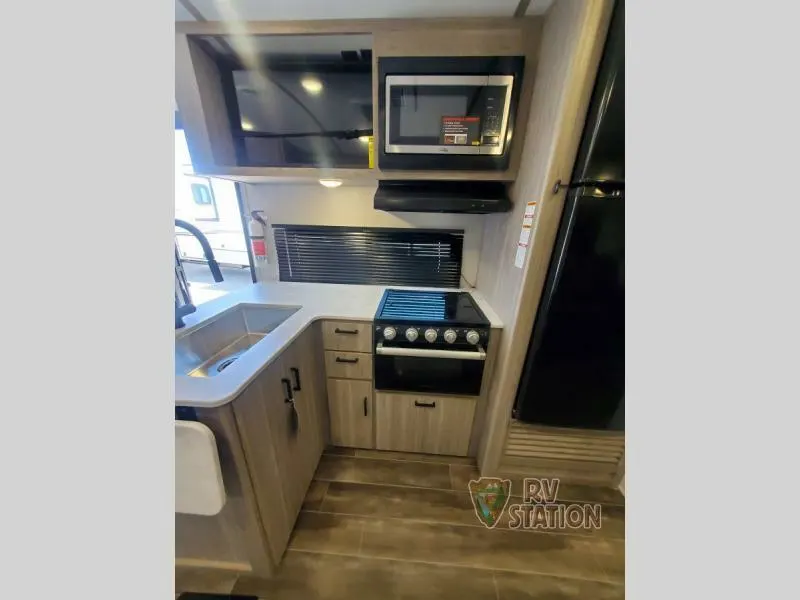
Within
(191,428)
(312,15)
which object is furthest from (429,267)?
(191,428)

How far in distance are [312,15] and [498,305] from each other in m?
1.50

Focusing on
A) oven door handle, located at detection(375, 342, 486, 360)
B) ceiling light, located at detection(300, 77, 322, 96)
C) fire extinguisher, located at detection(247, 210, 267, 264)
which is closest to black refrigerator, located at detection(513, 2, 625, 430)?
oven door handle, located at detection(375, 342, 486, 360)

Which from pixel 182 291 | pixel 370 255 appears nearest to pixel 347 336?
pixel 370 255

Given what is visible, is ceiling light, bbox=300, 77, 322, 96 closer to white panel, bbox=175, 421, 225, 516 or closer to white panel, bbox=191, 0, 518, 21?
white panel, bbox=191, 0, 518, 21

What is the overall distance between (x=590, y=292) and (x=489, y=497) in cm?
118

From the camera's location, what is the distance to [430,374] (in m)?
1.39

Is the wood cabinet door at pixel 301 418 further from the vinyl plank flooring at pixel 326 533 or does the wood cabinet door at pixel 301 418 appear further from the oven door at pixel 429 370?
the oven door at pixel 429 370

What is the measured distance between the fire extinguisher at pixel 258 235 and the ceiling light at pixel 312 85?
0.83 meters

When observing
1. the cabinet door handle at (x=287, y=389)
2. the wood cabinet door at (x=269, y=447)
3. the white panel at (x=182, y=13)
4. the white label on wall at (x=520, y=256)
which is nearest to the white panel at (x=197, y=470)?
the wood cabinet door at (x=269, y=447)

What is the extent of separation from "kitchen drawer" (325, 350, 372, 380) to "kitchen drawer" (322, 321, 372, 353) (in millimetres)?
34

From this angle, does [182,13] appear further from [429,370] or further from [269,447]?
[429,370]

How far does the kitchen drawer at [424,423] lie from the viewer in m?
1.47

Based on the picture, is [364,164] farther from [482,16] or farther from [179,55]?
[179,55]

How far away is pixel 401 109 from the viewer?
1184mm
